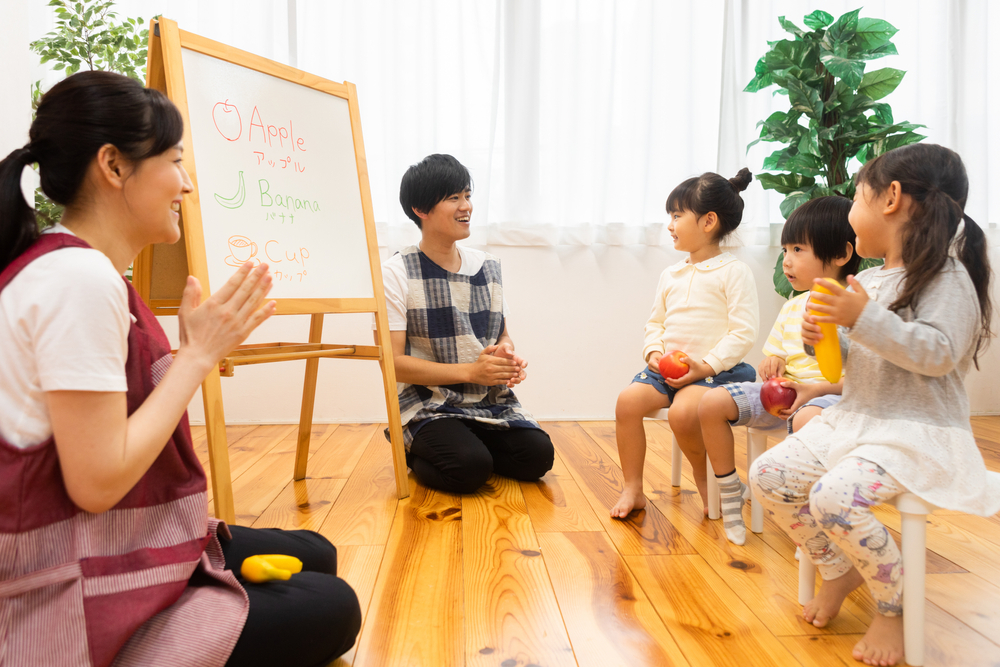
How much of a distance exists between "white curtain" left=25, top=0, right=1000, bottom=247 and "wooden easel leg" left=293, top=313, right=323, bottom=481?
2.95 feet

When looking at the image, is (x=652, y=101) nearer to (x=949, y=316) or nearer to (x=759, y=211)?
(x=759, y=211)

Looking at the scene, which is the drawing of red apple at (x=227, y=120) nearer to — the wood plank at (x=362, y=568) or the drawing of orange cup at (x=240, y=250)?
the drawing of orange cup at (x=240, y=250)

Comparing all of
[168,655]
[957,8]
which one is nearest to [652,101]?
[957,8]

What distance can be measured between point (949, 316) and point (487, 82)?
237 cm

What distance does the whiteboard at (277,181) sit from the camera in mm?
1693

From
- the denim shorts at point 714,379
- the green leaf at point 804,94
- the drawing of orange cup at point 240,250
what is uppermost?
the green leaf at point 804,94

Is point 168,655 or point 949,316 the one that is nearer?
point 168,655

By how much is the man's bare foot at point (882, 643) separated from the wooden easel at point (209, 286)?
1257mm

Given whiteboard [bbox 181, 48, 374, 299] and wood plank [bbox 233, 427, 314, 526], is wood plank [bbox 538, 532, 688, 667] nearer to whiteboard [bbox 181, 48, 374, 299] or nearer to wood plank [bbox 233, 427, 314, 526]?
wood plank [bbox 233, 427, 314, 526]

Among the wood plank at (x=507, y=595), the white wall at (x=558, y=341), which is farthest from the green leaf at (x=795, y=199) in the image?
the wood plank at (x=507, y=595)

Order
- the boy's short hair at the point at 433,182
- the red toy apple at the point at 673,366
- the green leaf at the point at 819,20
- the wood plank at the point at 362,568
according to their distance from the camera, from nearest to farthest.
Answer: the wood plank at the point at 362,568
the red toy apple at the point at 673,366
the boy's short hair at the point at 433,182
the green leaf at the point at 819,20

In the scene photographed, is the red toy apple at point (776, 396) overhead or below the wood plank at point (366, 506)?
overhead

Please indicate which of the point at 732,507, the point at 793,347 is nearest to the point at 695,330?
the point at 793,347

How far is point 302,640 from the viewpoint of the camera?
959 millimetres
